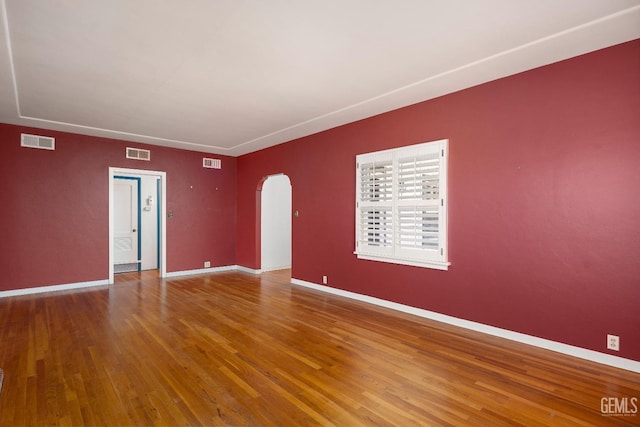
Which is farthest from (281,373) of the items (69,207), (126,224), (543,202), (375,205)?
(126,224)

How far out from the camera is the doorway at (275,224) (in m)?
7.36

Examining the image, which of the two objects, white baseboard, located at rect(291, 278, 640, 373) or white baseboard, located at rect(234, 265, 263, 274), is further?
white baseboard, located at rect(234, 265, 263, 274)

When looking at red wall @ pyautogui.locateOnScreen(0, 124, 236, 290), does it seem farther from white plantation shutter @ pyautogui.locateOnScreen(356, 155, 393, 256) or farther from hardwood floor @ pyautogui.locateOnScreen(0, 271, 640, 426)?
white plantation shutter @ pyautogui.locateOnScreen(356, 155, 393, 256)

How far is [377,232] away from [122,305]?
3.76 m

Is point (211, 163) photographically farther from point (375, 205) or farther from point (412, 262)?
point (412, 262)

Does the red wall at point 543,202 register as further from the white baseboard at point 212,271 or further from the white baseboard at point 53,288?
the white baseboard at point 53,288

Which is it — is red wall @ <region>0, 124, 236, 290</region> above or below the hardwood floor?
above

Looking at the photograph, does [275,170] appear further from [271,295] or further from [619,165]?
[619,165]

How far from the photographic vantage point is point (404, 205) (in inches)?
167

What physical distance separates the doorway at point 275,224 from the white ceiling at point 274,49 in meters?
3.05

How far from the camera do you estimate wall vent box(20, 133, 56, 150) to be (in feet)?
17.4

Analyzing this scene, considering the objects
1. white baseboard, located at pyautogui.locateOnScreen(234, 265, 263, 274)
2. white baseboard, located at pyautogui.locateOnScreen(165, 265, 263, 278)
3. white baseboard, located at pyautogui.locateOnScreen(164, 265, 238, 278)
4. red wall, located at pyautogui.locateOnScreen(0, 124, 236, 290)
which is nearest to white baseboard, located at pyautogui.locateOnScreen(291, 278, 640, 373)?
white baseboard, located at pyautogui.locateOnScreen(234, 265, 263, 274)

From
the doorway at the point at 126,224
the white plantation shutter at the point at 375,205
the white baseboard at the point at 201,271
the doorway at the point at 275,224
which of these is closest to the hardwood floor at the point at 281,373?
the white plantation shutter at the point at 375,205

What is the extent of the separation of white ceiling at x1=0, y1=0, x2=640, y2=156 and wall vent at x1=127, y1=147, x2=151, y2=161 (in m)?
1.73
